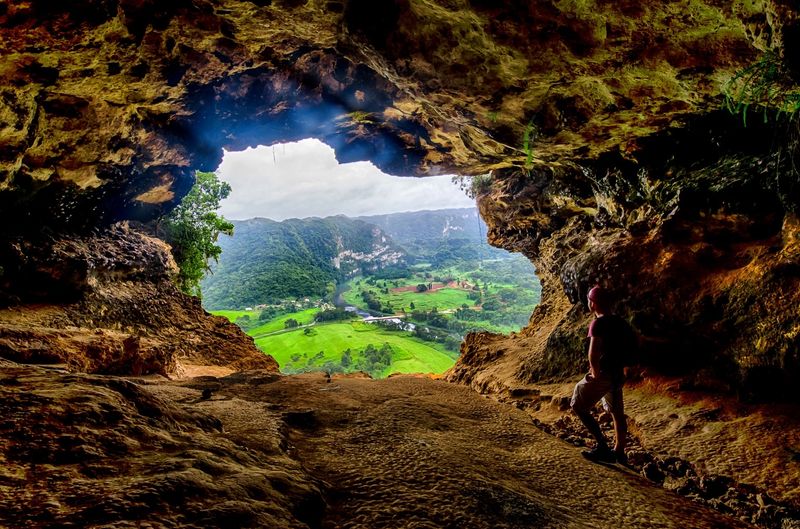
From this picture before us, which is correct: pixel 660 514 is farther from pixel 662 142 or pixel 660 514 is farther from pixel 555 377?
pixel 662 142

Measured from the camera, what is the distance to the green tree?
2172 centimetres

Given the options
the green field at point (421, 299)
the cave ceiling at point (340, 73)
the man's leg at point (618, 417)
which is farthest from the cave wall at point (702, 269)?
the green field at point (421, 299)

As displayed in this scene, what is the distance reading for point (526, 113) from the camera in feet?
31.1

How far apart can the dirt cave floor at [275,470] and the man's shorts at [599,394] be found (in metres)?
0.72

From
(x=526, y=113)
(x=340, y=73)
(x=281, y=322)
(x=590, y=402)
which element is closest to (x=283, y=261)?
(x=281, y=322)

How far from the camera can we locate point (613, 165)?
11375mm

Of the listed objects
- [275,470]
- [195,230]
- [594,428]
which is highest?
[195,230]

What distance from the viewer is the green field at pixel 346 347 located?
54.4 meters

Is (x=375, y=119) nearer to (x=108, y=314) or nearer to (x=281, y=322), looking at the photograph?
(x=108, y=314)

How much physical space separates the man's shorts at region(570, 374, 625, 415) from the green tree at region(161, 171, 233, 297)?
21.9 m

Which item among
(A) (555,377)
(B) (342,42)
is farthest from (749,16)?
(B) (342,42)

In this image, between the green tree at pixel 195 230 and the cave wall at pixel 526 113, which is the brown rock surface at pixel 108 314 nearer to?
the cave wall at pixel 526 113

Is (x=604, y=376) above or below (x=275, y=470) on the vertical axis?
below

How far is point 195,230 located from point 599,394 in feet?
78.1
